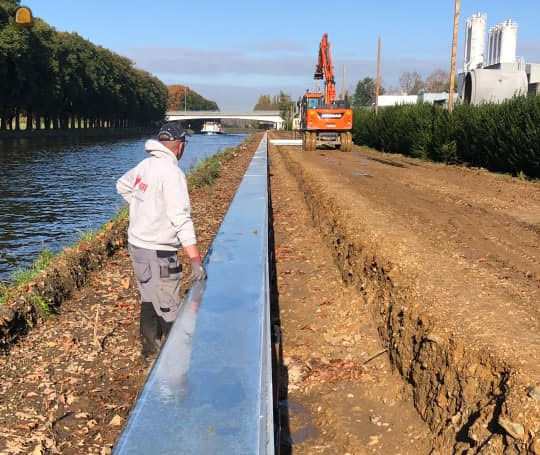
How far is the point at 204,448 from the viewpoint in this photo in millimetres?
2527

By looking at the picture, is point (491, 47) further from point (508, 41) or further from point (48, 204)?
point (48, 204)

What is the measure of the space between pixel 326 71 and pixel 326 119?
16.4ft

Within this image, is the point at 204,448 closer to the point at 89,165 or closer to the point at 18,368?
the point at 18,368

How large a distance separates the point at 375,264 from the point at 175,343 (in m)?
3.65

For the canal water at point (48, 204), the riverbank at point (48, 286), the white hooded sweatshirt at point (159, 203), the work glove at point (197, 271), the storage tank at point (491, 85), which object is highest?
the storage tank at point (491, 85)

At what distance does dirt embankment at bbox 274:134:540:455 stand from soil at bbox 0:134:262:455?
2227 mm

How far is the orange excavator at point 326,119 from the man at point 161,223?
26.5 meters

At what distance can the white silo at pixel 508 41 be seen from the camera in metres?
69.2

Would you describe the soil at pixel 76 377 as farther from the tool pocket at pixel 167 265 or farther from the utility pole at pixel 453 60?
the utility pole at pixel 453 60

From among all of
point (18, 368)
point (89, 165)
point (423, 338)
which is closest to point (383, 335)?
point (423, 338)

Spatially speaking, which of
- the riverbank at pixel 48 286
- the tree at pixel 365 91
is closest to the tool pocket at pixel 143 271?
the riverbank at pixel 48 286

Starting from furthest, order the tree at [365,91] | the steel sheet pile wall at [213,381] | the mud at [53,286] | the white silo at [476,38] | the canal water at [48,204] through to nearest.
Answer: the tree at [365,91] < the white silo at [476,38] < the canal water at [48,204] < the mud at [53,286] < the steel sheet pile wall at [213,381]

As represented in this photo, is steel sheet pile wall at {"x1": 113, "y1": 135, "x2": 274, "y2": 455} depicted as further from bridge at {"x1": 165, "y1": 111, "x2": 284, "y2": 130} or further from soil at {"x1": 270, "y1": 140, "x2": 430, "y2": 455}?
bridge at {"x1": 165, "y1": 111, "x2": 284, "y2": 130}

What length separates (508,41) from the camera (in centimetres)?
6975
